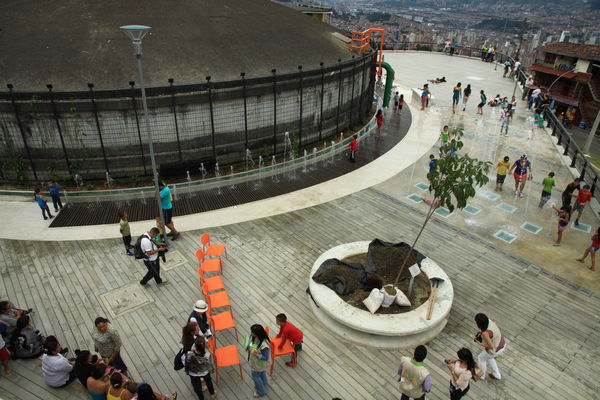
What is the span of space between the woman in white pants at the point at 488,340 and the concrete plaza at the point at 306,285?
0.55m

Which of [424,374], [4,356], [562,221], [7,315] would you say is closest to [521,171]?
[562,221]

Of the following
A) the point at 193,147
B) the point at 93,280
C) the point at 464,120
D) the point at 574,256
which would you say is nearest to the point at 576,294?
the point at 574,256

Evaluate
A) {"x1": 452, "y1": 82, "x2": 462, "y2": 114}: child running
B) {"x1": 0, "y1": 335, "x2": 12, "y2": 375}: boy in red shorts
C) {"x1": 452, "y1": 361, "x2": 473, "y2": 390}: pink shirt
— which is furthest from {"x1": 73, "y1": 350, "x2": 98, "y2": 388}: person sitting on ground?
{"x1": 452, "y1": 82, "x2": 462, "y2": 114}: child running

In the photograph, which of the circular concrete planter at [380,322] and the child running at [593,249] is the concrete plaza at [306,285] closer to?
the circular concrete planter at [380,322]

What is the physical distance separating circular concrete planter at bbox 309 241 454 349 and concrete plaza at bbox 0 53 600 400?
0.72ft

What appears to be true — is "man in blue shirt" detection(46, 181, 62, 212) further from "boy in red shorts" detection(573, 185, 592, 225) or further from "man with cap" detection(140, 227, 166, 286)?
"boy in red shorts" detection(573, 185, 592, 225)

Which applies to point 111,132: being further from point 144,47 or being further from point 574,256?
point 574,256

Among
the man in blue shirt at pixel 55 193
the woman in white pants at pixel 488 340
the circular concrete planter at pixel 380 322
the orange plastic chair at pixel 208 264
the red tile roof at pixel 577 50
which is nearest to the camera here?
the woman in white pants at pixel 488 340

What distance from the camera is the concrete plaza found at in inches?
337

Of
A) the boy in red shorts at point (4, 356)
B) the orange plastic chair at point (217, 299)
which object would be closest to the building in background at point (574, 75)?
the orange plastic chair at point (217, 299)

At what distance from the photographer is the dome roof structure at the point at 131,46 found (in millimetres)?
16547

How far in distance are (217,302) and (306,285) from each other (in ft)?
8.86

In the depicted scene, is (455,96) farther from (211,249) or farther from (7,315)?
(7,315)

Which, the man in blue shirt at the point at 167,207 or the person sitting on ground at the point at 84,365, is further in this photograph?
the man in blue shirt at the point at 167,207
